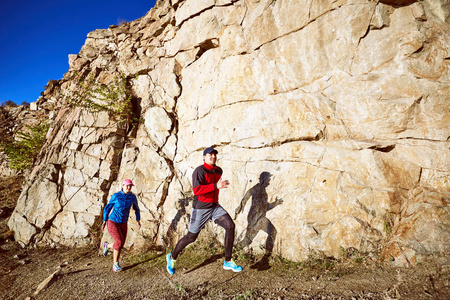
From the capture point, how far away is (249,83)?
23.5 feet

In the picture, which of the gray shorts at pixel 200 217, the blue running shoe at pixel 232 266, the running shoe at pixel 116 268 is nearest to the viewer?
the blue running shoe at pixel 232 266

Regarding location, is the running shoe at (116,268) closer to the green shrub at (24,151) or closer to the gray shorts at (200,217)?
the gray shorts at (200,217)

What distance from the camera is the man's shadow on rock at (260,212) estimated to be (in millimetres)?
5562

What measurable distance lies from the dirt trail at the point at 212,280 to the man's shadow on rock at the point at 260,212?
24.9 inches

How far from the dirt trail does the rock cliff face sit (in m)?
0.57

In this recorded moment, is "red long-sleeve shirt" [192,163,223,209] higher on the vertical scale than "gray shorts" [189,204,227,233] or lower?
higher

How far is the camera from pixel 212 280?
457 centimetres

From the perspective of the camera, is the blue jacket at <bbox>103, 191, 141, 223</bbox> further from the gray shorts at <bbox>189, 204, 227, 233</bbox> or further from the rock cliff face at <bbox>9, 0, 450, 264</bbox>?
the gray shorts at <bbox>189, 204, 227, 233</bbox>

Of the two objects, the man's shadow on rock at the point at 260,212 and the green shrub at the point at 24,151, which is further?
the green shrub at the point at 24,151

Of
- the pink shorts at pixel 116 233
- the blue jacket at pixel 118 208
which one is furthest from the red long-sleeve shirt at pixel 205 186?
the pink shorts at pixel 116 233

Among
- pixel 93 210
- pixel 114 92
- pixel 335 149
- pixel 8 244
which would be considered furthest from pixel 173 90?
pixel 8 244

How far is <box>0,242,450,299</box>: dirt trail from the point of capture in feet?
11.6

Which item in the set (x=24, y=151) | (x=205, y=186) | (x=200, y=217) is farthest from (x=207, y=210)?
(x=24, y=151)

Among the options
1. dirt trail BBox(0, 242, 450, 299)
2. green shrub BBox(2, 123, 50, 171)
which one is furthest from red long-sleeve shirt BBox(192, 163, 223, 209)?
green shrub BBox(2, 123, 50, 171)
